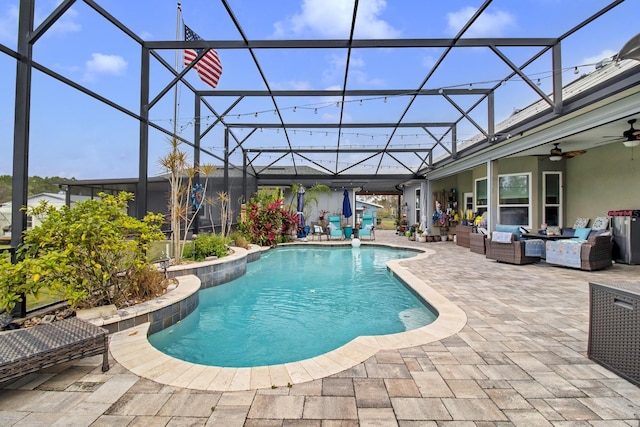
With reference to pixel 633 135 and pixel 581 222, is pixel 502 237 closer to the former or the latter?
pixel 581 222

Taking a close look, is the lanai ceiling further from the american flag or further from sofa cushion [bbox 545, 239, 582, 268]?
sofa cushion [bbox 545, 239, 582, 268]

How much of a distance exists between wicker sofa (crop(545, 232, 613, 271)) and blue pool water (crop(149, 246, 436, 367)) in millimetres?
3939

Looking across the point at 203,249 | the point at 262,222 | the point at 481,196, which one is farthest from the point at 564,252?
the point at 262,222

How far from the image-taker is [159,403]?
6.75 ft

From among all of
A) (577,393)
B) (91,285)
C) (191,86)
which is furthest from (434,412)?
(191,86)

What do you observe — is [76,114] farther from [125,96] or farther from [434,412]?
[434,412]

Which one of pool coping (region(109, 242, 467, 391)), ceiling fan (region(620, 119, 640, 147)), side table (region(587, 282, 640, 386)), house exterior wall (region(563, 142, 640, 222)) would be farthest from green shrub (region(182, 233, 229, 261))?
house exterior wall (region(563, 142, 640, 222))

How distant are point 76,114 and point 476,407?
644 centimetres

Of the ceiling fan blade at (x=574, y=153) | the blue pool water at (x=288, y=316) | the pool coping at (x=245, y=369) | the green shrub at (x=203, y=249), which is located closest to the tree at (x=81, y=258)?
the pool coping at (x=245, y=369)

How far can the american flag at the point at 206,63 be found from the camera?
6.65 meters

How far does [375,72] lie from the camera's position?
23.9ft

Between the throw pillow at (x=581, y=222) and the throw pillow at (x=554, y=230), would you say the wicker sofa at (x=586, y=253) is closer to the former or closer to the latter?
the throw pillow at (x=554, y=230)

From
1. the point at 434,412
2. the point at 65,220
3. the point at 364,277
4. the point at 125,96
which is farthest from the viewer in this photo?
the point at 364,277

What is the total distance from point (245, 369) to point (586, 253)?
24.7ft
